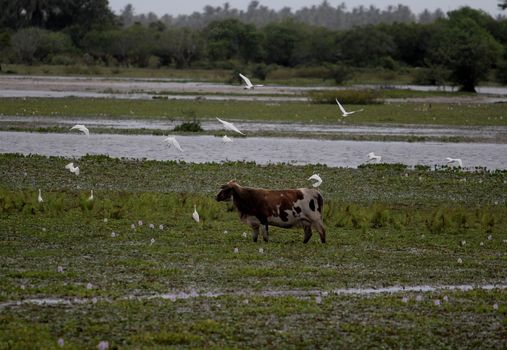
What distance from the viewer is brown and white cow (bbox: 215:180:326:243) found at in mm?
16672

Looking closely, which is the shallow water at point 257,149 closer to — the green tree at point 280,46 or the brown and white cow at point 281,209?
the brown and white cow at point 281,209

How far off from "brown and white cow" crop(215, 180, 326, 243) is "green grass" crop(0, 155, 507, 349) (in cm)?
37

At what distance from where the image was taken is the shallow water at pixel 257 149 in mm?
30719

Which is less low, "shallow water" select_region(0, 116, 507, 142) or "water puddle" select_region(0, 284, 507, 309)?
"water puddle" select_region(0, 284, 507, 309)

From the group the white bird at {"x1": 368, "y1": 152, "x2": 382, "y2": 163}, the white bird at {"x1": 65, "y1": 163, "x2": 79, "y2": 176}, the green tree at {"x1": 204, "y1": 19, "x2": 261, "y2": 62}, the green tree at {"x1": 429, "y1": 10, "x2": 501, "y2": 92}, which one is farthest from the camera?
the green tree at {"x1": 204, "y1": 19, "x2": 261, "y2": 62}

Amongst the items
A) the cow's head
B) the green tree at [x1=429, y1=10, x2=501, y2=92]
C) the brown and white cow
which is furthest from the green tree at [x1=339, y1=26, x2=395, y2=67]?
Answer: the brown and white cow

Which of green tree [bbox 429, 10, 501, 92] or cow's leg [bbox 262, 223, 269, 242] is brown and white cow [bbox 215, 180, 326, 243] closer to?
cow's leg [bbox 262, 223, 269, 242]

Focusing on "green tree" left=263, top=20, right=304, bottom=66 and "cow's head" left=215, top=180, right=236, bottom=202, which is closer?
"cow's head" left=215, top=180, right=236, bottom=202

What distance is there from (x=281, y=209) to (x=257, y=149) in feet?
56.5

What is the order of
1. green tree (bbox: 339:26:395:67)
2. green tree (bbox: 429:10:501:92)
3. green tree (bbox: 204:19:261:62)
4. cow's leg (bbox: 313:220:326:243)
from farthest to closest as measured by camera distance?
green tree (bbox: 204:19:261:62) → green tree (bbox: 339:26:395:67) → green tree (bbox: 429:10:501:92) → cow's leg (bbox: 313:220:326:243)

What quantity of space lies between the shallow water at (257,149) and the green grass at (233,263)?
531 cm

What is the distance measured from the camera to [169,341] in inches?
404

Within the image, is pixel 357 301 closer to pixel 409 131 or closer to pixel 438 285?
pixel 438 285

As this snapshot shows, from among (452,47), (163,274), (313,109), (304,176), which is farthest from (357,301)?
(452,47)
